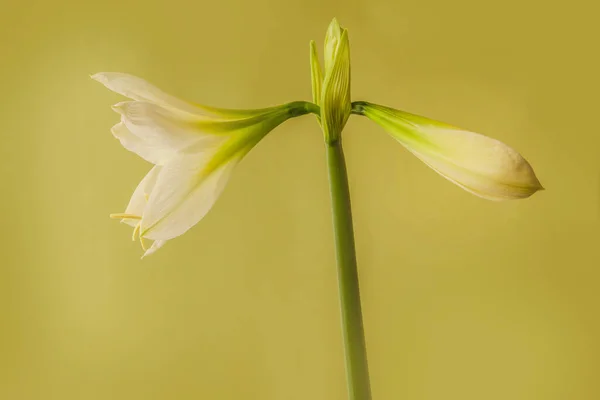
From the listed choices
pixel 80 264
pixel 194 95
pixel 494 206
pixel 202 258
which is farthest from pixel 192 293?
pixel 494 206

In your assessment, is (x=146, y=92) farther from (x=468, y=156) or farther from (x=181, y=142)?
(x=468, y=156)

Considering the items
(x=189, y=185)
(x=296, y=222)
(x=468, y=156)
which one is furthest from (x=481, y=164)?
(x=296, y=222)

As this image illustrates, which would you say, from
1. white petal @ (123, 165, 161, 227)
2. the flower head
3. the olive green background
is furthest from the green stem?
the olive green background

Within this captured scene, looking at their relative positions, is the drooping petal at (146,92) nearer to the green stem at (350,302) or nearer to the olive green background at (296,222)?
the green stem at (350,302)

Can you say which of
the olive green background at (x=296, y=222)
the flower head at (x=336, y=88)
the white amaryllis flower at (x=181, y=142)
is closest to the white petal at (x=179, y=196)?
the white amaryllis flower at (x=181, y=142)

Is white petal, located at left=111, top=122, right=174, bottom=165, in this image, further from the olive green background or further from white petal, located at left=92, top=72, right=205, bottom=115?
the olive green background
